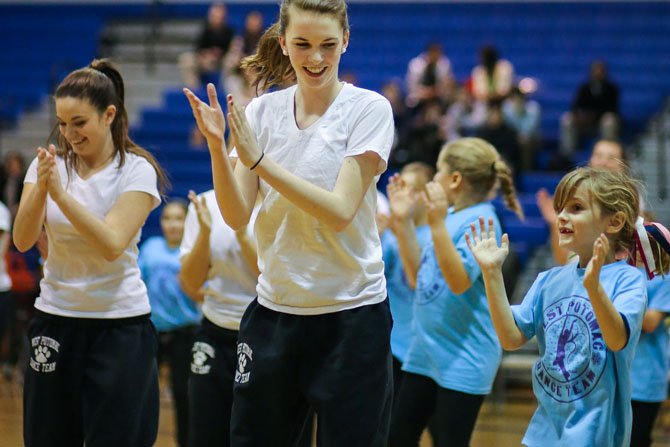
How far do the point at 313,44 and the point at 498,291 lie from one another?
960 mm

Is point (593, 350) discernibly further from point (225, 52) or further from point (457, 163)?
point (225, 52)

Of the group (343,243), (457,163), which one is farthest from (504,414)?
(343,243)

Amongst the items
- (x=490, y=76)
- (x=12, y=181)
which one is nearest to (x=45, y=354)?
(x=12, y=181)

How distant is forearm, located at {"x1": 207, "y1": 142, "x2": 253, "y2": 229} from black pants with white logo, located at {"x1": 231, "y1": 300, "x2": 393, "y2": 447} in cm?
29

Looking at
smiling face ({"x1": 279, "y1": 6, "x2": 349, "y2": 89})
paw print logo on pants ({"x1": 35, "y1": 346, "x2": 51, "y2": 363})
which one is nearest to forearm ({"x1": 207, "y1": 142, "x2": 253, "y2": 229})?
smiling face ({"x1": 279, "y1": 6, "x2": 349, "y2": 89})

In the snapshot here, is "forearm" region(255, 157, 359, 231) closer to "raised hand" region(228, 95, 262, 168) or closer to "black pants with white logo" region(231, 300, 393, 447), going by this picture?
"raised hand" region(228, 95, 262, 168)

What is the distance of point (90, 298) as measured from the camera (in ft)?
11.3

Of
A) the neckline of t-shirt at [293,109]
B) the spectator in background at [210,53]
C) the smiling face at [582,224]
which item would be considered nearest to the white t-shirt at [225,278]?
the neckline of t-shirt at [293,109]

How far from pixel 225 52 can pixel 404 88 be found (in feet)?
7.64

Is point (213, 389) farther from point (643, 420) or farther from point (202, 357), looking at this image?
point (643, 420)

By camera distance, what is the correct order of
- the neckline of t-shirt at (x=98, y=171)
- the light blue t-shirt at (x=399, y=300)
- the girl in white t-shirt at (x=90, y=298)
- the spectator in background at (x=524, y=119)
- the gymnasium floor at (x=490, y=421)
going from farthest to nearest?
the spectator in background at (x=524, y=119) → the gymnasium floor at (x=490, y=421) → the light blue t-shirt at (x=399, y=300) → the neckline of t-shirt at (x=98, y=171) → the girl in white t-shirt at (x=90, y=298)

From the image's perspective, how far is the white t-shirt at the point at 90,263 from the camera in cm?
343

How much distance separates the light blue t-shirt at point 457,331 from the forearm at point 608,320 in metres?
1.05

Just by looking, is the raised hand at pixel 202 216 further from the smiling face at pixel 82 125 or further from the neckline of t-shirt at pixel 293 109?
the neckline of t-shirt at pixel 293 109
